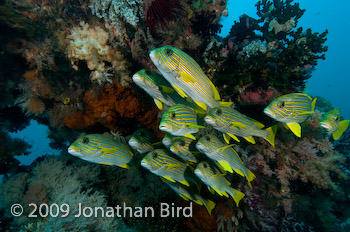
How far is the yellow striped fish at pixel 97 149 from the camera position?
2904mm

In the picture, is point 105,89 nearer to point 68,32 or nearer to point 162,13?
point 68,32

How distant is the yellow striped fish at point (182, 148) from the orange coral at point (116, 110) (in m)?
1.74

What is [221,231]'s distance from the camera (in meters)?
4.20

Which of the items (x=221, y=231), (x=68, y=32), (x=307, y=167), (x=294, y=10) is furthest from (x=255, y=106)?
(x=294, y=10)

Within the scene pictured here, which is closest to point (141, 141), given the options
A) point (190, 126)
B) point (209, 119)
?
point (190, 126)

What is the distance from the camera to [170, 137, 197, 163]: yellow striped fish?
3176 mm

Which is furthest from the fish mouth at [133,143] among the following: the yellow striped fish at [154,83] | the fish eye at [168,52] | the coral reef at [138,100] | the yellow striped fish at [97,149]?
the fish eye at [168,52]

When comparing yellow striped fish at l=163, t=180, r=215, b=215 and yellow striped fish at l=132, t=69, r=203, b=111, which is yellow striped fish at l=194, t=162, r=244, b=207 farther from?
yellow striped fish at l=132, t=69, r=203, b=111

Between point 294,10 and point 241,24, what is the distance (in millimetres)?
2092

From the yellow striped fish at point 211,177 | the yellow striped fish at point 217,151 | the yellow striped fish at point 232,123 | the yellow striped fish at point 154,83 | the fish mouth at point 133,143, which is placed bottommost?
the fish mouth at point 133,143

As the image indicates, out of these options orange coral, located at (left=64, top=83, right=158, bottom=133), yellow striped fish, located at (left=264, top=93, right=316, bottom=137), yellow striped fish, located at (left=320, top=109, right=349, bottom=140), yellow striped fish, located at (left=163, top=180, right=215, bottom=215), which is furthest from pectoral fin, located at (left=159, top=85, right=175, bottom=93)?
yellow striped fish, located at (left=320, top=109, right=349, bottom=140)

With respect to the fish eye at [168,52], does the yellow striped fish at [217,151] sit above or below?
below

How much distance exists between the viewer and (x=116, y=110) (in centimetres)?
472

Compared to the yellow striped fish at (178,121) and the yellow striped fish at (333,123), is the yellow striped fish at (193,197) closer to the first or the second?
the yellow striped fish at (178,121)
